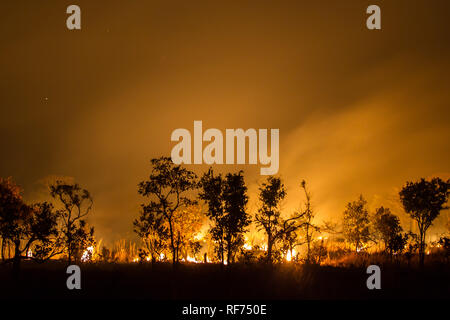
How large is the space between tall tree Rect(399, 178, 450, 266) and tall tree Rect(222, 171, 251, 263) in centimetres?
1663

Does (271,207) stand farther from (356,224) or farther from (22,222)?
(22,222)

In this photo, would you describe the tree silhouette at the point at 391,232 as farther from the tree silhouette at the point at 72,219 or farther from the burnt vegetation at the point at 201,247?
the tree silhouette at the point at 72,219

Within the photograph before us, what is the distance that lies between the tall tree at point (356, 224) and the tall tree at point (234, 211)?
21.8 metres

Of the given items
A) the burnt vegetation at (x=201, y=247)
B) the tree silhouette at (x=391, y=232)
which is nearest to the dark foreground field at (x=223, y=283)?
the burnt vegetation at (x=201, y=247)

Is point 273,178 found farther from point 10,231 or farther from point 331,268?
point 10,231

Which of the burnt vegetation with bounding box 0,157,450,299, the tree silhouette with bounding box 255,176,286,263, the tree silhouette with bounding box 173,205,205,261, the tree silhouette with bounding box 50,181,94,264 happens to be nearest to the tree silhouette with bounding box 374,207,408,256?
the burnt vegetation with bounding box 0,157,450,299

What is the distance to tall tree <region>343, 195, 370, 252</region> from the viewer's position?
45.5 meters

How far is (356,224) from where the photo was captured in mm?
46188

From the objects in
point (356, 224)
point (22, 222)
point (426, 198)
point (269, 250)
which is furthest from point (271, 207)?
point (22, 222)

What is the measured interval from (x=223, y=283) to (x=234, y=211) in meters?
5.62

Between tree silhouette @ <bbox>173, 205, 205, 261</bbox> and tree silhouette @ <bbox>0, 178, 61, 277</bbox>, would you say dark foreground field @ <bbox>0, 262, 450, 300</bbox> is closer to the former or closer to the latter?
tree silhouette @ <bbox>0, 178, 61, 277</bbox>

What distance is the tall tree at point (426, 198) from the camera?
34.1 metres

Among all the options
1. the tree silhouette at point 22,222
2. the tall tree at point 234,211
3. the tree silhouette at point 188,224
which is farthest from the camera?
the tree silhouette at point 188,224

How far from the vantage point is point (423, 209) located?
3462 cm
